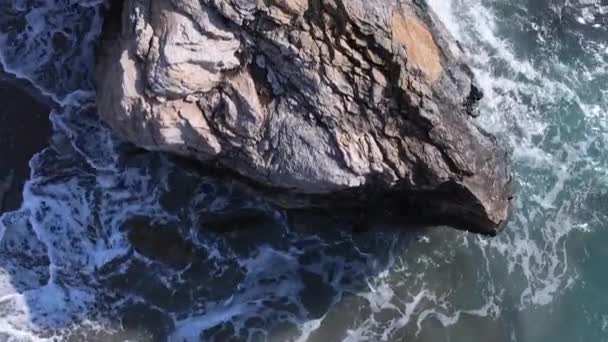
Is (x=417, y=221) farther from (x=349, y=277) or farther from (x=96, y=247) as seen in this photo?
(x=96, y=247)

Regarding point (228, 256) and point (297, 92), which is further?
point (228, 256)

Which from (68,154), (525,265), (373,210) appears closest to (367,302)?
(373,210)

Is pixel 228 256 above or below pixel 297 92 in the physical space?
below

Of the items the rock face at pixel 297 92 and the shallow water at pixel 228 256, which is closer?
the rock face at pixel 297 92

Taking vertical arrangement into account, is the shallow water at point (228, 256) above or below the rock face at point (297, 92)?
below
